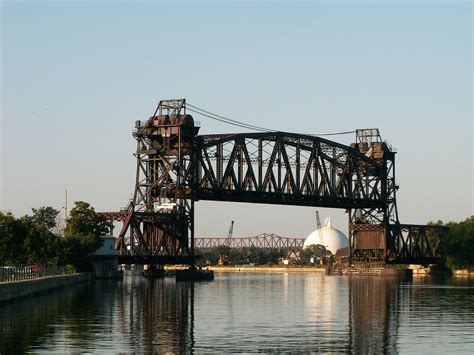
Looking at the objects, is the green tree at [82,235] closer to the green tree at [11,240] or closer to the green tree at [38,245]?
the green tree at [38,245]

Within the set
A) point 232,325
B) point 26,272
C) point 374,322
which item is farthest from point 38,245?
point 374,322

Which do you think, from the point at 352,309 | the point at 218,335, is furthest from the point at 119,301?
the point at 218,335

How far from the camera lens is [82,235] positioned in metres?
160

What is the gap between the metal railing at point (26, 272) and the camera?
95.0 metres

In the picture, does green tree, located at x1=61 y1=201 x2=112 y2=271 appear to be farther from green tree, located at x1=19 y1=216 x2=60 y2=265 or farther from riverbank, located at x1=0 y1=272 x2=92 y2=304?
riverbank, located at x1=0 y1=272 x2=92 y2=304

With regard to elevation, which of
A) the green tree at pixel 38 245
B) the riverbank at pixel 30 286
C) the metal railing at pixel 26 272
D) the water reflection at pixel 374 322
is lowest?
the water reflection at pixel 374 322

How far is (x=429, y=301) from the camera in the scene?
4031 inches

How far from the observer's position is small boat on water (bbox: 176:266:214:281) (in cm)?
16881

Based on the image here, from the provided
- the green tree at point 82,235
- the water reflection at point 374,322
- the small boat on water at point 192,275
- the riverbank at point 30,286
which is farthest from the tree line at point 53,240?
the water reflection at point 374,322

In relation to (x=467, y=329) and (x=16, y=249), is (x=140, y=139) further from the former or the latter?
(x=467, y=329)

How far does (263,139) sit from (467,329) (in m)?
125

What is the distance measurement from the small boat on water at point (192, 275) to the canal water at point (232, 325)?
6431cm

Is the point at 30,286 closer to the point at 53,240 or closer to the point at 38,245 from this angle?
the point at 38,245

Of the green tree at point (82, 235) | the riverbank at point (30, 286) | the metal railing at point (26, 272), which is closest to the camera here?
the riverbank at point (30, 286)
